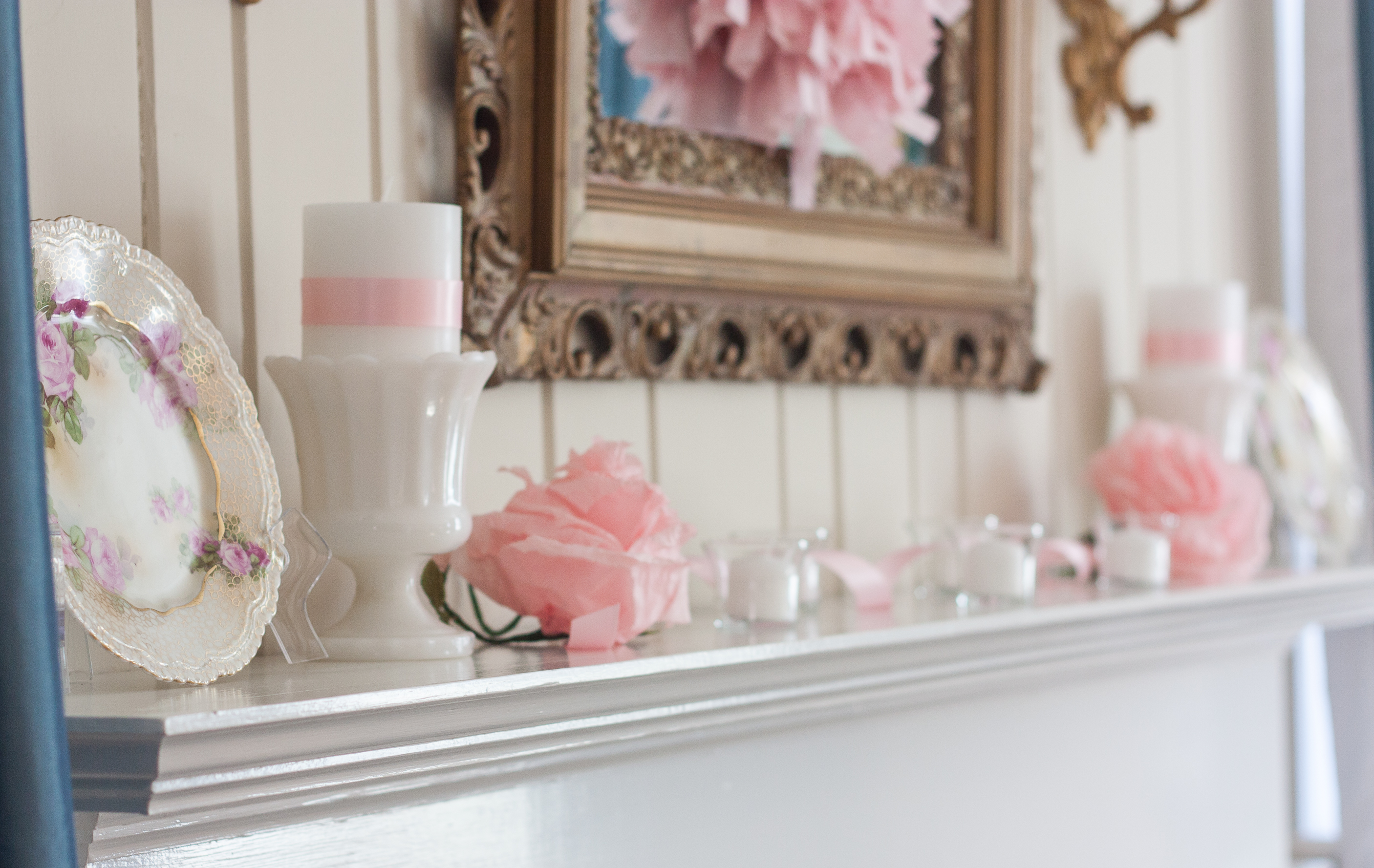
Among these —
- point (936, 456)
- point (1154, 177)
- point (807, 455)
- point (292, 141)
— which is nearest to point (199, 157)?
point (292, 141)

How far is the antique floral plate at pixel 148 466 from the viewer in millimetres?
537

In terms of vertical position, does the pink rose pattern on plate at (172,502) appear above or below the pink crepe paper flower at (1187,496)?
above

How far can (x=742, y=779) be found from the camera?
790 millimetres

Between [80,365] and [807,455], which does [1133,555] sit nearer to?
[807,455]

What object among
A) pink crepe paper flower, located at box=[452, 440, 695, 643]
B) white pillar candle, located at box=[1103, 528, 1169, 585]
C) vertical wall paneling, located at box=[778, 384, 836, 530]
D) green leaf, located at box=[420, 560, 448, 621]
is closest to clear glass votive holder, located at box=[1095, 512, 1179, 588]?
white pillar candle, located at box=[1103, 528, 1169, 585]

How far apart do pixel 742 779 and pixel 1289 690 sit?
1035 mm

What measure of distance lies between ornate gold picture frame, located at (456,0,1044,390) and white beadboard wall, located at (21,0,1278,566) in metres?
0.03

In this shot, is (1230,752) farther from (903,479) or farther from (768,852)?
(768,852)

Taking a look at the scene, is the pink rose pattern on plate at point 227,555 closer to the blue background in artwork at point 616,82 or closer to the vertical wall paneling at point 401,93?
the vertical wall paneling at point 401,93

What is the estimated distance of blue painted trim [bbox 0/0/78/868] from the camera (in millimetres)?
436

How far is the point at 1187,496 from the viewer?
108 cm

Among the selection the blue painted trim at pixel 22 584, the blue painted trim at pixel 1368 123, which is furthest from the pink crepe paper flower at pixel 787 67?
the blue painted trim at pixel 1368 123

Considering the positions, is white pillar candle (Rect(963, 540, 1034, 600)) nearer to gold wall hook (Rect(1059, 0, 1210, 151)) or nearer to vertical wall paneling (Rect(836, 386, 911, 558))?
vertical wall paneling (Rect(836, 386, 911, 558))

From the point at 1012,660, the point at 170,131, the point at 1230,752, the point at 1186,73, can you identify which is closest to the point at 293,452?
the point at 170,131
